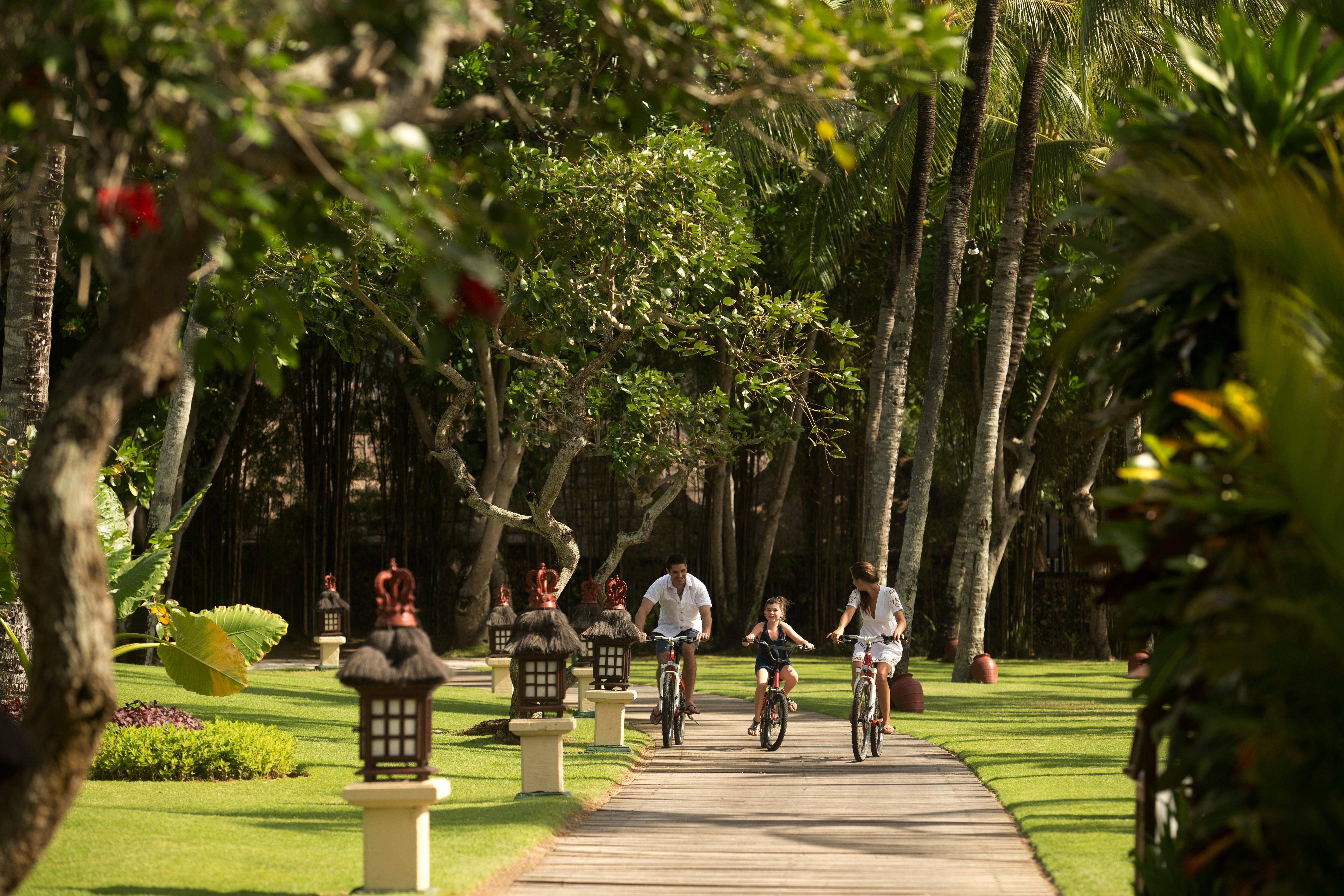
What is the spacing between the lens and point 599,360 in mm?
11812

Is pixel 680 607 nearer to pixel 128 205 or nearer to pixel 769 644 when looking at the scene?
pixel 769 644

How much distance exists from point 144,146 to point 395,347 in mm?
18571

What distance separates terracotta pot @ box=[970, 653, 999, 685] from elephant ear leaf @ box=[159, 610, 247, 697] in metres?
11.6

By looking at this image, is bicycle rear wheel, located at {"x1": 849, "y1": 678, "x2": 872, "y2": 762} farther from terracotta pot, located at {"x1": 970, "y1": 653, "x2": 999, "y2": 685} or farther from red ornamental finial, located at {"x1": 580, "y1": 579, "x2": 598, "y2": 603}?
terracotta pot, located at {"x1": 970, "y1": 653, "x2": 999, "y2": 685}

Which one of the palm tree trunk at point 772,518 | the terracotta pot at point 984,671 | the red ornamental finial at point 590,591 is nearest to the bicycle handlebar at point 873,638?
the red ornamental finial at point 590,591

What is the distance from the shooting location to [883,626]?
10531mm

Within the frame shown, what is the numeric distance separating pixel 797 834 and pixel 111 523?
5.77 meters

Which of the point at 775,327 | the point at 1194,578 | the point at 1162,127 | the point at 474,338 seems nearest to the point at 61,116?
the point at 474,338

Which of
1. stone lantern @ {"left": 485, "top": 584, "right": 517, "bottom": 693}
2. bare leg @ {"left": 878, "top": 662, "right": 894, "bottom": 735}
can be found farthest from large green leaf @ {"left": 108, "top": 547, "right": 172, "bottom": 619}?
stone lantern @ {"left": 485, "top": 584, "right": 517, "bottom": 693}

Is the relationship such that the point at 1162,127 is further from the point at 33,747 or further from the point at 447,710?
the point at 447,710

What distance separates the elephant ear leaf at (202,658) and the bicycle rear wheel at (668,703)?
133 inches

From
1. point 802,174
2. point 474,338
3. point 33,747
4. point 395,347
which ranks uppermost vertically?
point 802,174

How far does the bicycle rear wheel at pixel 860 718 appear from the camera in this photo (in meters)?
9.91

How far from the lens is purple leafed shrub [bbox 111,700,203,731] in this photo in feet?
31.3
